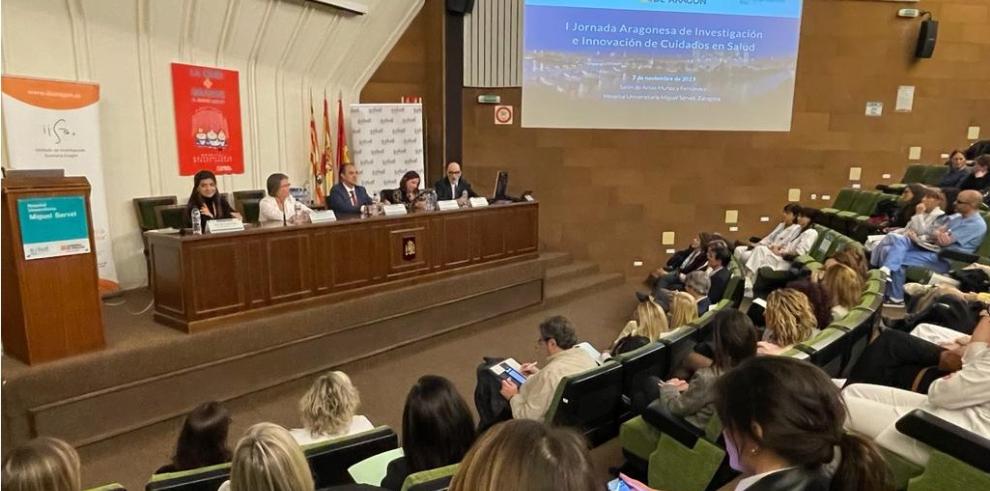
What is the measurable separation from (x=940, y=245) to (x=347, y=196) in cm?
485

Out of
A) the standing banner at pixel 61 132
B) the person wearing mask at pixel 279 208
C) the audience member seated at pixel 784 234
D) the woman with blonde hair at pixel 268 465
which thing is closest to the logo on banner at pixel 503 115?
the audience member seated at pixel 784 234

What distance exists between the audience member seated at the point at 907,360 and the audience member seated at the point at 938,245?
86.7 inches

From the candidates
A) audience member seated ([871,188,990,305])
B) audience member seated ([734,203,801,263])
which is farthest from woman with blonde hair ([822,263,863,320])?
audience member seated ([734,203,801,263])

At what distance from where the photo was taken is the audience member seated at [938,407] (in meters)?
2.06

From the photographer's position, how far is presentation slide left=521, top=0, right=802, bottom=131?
7141mm

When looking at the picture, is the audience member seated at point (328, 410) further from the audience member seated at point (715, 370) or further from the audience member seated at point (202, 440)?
the audience member seated at point (715, 370)

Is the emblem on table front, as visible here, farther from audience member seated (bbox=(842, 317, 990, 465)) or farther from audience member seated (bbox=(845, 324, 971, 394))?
audience member seated (bbox=(842, 317, 990, 465))

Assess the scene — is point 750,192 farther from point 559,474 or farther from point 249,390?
point 559,474

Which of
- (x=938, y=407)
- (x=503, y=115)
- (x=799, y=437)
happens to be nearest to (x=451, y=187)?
(x=503, y=115)

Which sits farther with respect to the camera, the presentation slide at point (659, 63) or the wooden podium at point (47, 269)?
the presentation slide at point (659, 63)

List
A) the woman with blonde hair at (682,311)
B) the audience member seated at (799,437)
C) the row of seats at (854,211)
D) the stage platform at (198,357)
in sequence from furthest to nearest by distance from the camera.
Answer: the row of seats at (854,211) < the woman with blonde hair at (682,311) < the stage platform at (198,357) < the audience member seated at (799,437)

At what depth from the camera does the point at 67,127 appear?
4.55 meters

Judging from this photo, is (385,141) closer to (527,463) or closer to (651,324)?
(651,324)

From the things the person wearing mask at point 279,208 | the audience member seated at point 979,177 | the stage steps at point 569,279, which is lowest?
the stage steps at point 569,279
